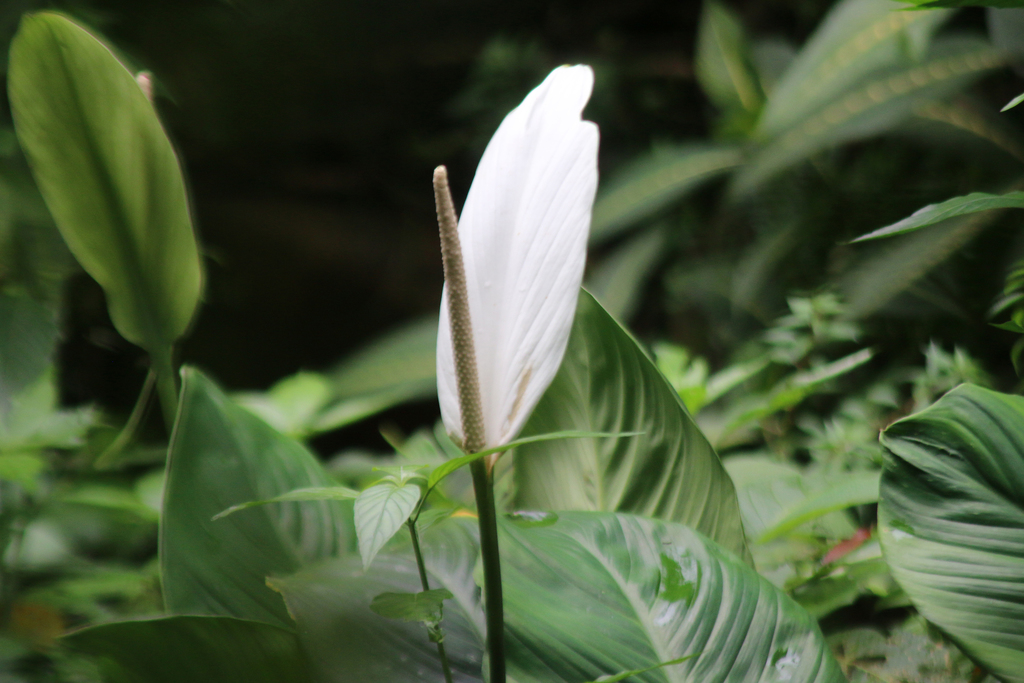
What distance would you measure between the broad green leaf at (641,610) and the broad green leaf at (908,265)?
30.9 inches

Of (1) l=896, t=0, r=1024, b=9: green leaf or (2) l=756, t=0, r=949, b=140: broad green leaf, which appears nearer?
(1) l=896, t=0, r=1024, b=9: green leaf

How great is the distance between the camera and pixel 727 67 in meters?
1.53

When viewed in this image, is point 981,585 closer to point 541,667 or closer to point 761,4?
point 541,667

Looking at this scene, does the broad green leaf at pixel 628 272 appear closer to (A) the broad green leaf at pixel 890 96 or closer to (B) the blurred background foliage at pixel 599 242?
(B) the blurred background foliage at pixel 599 242

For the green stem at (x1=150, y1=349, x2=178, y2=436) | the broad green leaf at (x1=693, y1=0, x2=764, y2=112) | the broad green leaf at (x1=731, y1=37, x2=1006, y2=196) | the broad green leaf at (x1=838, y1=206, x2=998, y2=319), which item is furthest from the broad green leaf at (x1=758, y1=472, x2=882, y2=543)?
the broad green leaf at (x1=693, y1=0, x2=764, y2=112)

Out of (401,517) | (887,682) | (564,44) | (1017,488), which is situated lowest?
(887,682)

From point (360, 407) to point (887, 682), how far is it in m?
0.57

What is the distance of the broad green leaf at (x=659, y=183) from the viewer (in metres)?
1.53

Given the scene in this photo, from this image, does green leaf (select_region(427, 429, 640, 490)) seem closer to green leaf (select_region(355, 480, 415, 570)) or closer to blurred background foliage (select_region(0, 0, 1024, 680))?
green leaf (select_region(355, 480, 415, 570))

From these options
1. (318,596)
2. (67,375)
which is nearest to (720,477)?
(318,596)

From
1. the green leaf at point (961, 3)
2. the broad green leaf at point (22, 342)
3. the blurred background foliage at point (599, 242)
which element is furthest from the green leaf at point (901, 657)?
the broad green leaf at point (22, 342)

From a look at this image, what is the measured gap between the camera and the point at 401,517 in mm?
221

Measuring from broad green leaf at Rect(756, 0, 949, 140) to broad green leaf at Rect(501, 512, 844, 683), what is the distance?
3.44ft

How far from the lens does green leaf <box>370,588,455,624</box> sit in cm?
25
